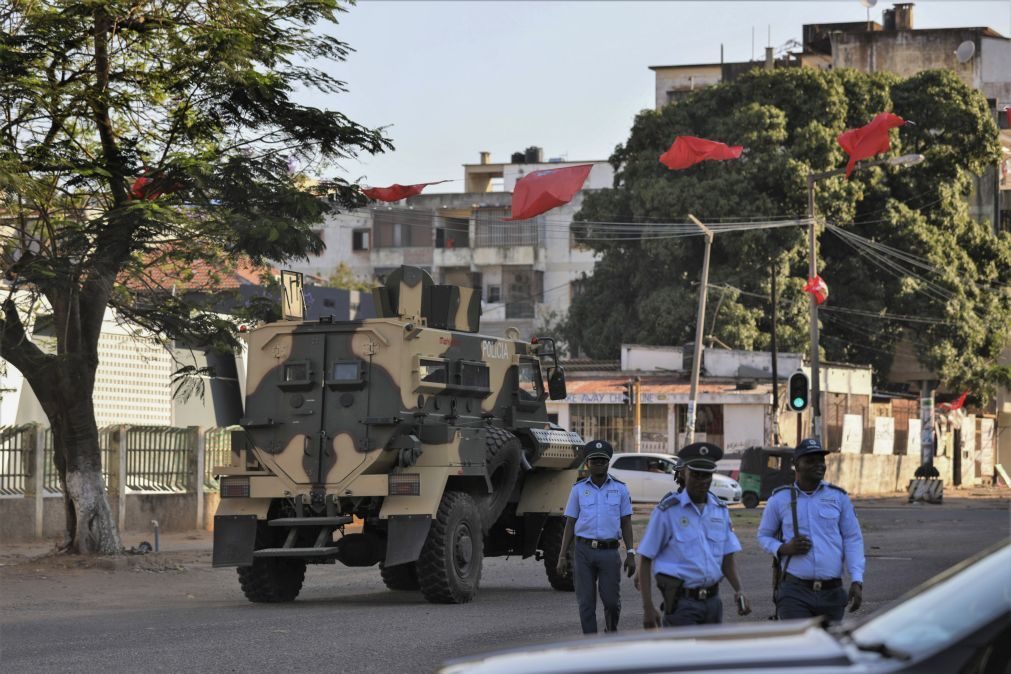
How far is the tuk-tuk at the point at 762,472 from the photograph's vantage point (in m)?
40.2

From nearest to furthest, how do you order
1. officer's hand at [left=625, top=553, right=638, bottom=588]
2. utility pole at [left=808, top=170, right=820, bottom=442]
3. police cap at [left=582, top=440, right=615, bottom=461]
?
officer's hand at [left=625, top=553, right=638, bottom=588] → police cap at [left=582, top=440, right=615, bottom=461] → utility pole at [left=808, top=170, right=820, bottom=442]

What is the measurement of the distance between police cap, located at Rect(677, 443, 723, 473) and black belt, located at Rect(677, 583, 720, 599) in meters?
0.66

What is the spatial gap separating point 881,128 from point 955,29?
3644 centimetres

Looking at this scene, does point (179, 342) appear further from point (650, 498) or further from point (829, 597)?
point (650, 498)

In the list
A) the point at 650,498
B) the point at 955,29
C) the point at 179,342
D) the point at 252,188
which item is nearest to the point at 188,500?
the point at 179,342

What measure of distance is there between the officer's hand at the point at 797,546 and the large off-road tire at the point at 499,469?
8236mm

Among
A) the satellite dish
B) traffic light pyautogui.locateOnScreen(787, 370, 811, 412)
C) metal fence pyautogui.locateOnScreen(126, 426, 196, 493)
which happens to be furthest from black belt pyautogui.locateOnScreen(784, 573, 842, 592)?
the satellite dish

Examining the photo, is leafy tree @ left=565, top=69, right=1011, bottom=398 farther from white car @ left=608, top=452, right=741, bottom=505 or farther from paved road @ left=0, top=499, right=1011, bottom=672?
paved road @ left=0, top=499, right=1011, bottom=672

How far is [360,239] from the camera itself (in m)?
73.3

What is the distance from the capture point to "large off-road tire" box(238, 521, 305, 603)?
53.8 ft

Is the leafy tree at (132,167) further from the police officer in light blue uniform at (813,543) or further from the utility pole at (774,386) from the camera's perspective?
the utility pole at (774,386)

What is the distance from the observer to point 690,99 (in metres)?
55.4

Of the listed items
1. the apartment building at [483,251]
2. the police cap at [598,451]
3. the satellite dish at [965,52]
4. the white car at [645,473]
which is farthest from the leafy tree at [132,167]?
the apartment building at [483,251]

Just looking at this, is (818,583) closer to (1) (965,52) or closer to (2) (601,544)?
(2) (601,544)
